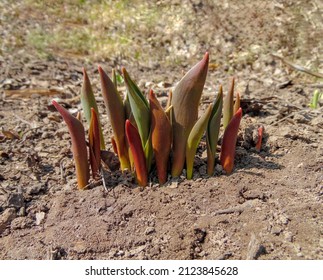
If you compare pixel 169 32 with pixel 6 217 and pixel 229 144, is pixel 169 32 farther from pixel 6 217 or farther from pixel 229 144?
pixel 6 217

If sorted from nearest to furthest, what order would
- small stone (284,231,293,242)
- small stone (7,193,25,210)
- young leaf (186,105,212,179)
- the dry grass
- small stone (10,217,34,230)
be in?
1. small stone (284,231,293,242)
2. young leaf (186,105,212,179)
3. small stone (10,217,34,230)
4. small stone (7,193,25,210)
5. the dry grass

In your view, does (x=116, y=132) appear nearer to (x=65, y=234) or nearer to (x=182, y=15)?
(x=65, y=234)

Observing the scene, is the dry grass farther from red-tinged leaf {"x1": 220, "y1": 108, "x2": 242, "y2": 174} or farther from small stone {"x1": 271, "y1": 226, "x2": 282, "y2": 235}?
small stone {"x1": 271, "y1": 226, "x2": 282, "y2": 235}

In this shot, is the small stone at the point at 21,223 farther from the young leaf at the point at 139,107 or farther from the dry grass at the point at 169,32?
the dry grass at the point at 169,32

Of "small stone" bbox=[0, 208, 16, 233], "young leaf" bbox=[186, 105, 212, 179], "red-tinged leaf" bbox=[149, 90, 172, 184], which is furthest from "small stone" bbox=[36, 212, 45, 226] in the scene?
"young leaf" bbox=[186, 105, 212, 179]

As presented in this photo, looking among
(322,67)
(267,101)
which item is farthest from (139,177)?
(322,67)

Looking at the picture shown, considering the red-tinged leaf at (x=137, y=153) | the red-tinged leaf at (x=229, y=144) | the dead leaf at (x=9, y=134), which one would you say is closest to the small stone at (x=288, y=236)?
the red-tinged leaf at (x=229, y=144)

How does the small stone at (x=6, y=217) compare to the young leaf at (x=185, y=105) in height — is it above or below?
below
